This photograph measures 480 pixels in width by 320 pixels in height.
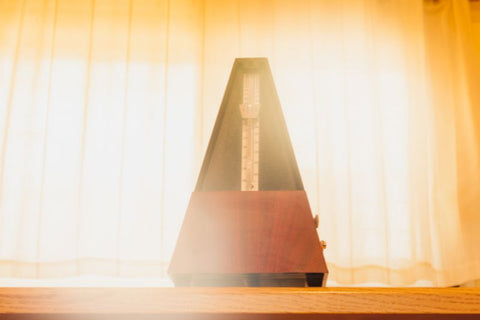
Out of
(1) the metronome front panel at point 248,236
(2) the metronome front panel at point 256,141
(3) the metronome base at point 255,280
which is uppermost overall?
(2) the metronome front panel at point 256,141

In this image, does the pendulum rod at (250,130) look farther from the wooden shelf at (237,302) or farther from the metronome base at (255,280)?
the wooden shelf at (237,302)

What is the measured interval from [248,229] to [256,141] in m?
0.24

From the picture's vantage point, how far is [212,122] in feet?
4.62

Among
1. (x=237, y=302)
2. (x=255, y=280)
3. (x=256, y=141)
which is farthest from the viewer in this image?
(x=256, y=141)

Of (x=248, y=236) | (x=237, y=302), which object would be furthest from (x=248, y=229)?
(x=237, y=302)

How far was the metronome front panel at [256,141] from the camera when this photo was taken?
0.87m

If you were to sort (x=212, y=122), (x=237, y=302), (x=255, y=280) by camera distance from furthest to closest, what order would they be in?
(x=212, y=122) → (x=255, y=280) → (x=237, y=302)

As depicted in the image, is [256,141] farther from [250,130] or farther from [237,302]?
[237,302]

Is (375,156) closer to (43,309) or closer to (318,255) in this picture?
(318,255)

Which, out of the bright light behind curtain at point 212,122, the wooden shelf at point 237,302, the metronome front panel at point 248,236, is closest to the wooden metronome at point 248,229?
the metronome front panel at point 248,236

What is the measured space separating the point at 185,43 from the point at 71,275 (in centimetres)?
87

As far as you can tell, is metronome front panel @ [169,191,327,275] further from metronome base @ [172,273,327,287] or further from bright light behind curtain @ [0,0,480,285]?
bright light behind curtain @ [0,0,480,285]

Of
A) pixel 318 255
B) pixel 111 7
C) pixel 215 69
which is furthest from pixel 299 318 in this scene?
pixel 111 7

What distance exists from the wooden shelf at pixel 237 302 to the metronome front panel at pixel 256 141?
37 cm
